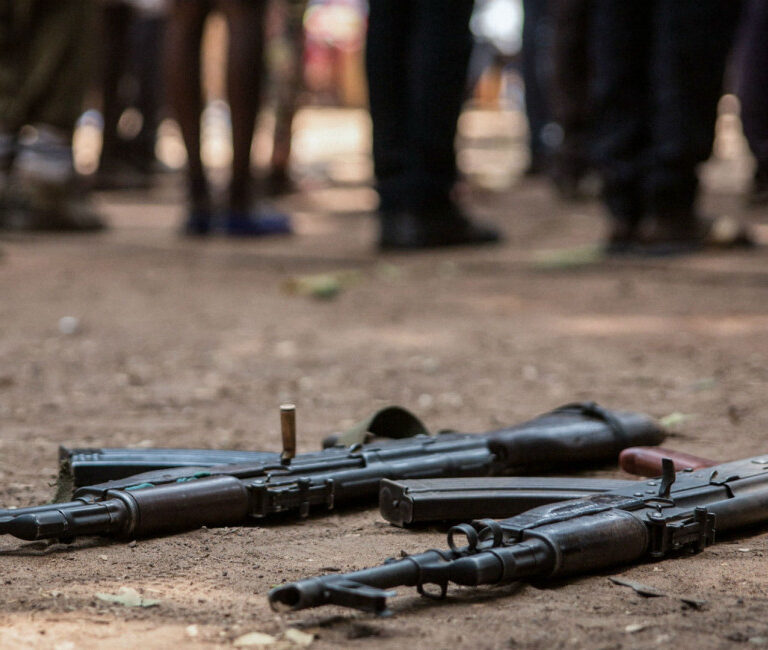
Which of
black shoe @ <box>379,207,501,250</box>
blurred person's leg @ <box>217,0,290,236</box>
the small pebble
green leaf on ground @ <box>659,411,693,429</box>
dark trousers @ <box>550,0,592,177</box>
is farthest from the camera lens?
dark trousers @ <box>550,0,592,177</box>

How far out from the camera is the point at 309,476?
6.94 ft

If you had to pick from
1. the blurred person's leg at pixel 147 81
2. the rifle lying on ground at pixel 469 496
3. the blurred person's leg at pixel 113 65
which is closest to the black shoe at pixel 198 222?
the blurred person's leg at pixel 113 65

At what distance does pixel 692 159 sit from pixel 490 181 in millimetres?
5087

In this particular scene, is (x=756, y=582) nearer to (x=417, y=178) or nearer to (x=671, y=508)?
(x=671, y=508)

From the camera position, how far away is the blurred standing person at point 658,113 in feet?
15.5

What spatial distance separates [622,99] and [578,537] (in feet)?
12.0

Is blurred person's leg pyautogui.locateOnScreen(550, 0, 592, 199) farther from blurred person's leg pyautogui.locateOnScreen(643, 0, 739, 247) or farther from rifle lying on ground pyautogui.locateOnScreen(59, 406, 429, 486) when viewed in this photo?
rifle lying on ground pyautogui.locateOnScreen(59, 406, 429, 486)

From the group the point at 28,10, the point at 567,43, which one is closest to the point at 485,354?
the point at 28,10

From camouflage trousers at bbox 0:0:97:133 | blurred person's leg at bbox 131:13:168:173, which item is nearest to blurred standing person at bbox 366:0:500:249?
camouflage trousers at bbox 0:0:97:133

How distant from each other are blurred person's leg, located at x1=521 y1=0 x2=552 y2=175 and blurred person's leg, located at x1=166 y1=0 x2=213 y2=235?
3590 millimetres

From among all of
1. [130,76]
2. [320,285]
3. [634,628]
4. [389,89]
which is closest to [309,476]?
[634,628]

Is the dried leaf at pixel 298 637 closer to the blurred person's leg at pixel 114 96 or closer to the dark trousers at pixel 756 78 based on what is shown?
the dark trousers at pixel 756 78

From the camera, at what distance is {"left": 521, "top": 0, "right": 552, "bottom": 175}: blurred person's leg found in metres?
8.99

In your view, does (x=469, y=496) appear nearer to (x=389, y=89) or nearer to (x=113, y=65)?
(x=389, y=89)
